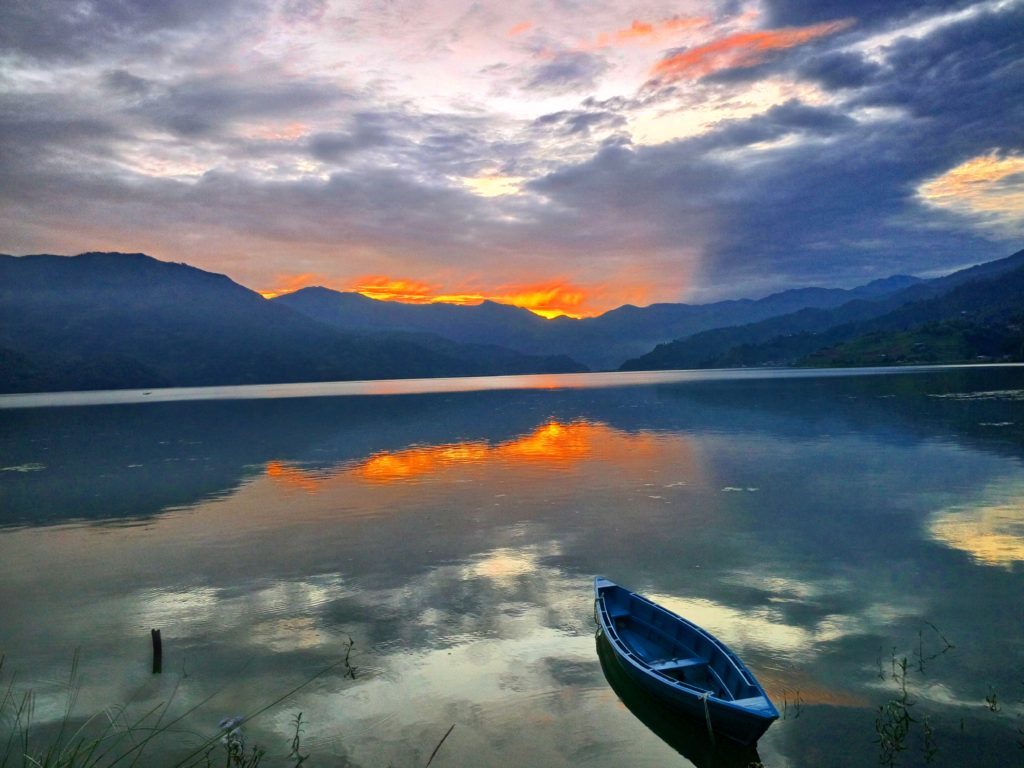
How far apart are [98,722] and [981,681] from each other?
89.9ft

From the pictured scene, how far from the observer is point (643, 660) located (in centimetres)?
1888

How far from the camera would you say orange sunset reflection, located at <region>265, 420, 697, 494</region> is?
60.8 m

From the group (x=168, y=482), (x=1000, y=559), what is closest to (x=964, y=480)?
(x=1000, y=559)

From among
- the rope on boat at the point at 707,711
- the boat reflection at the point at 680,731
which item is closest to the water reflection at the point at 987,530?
the boat reflection at the point at 680,731

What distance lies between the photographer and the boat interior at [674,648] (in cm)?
1694

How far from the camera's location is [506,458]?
71.4 meters

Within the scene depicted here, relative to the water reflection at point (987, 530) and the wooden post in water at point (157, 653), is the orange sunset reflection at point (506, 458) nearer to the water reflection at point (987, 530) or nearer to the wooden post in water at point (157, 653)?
the water reflection at point (987, 530)

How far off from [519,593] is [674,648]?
9.56 m

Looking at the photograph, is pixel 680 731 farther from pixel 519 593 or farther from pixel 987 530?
pixel 987 530

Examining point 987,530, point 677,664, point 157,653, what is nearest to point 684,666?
point 677,664

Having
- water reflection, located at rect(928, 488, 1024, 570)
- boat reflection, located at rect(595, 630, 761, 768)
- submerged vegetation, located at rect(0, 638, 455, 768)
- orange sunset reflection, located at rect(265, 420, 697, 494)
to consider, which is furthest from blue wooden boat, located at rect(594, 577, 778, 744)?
orange sunset reflection, located at rect(265, 420, 697, 494)

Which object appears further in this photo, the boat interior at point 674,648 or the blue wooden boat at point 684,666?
the boat interior at point 674,648

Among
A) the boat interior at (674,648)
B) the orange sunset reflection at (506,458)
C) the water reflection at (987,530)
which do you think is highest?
the boat interior at (674,648)

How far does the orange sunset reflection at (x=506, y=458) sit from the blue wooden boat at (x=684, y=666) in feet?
126
